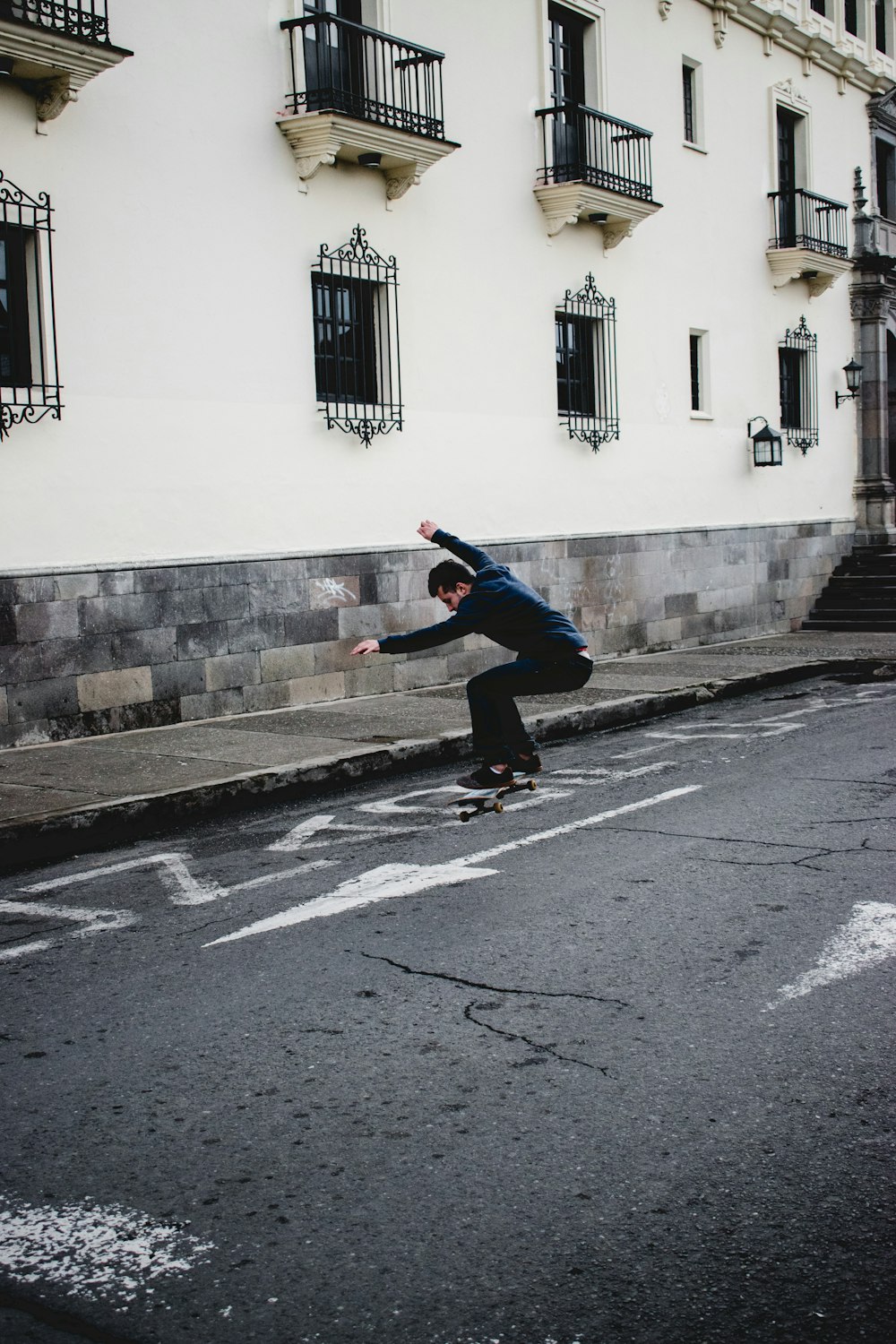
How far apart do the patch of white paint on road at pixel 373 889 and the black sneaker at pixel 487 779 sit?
3.90 feet

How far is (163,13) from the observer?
1185 cm

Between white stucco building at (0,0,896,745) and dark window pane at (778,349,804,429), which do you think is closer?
white stucco building at (0,0,896,745)

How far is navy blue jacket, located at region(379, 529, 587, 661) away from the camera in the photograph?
7.87 m

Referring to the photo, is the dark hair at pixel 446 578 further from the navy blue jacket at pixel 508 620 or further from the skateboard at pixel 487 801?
the skateboard at pixel 487 801

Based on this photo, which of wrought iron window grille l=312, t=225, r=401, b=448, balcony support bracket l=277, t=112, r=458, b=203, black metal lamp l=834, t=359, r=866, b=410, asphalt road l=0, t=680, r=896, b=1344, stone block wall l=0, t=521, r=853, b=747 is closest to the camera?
asphalt road l=0, t=680, r=896, b=1344

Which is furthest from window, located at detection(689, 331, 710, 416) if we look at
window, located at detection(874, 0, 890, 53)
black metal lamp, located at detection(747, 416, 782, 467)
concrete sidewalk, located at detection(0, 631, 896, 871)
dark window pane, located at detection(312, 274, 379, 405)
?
window, located at detection(874, 0, 890, 53)

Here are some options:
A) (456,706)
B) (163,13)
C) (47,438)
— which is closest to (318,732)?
(456,706)

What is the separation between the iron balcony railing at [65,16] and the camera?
10305 millimetres

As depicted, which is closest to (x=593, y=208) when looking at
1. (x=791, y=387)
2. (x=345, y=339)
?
(x=345, y=339)

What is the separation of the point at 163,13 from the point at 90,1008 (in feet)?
32.3

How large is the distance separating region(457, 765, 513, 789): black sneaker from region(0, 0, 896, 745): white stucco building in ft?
14.2

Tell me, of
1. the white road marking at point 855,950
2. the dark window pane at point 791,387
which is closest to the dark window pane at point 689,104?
the dark window pane at point 791,387

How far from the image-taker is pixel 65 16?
420 inches

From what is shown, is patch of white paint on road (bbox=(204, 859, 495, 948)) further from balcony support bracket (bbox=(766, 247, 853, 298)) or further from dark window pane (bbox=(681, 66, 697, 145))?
balcony support bracket (bbox=(766, 247, 853, 298))
